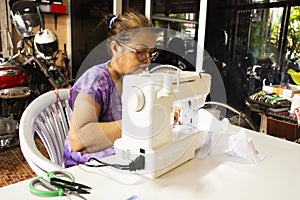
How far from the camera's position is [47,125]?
1.28 m

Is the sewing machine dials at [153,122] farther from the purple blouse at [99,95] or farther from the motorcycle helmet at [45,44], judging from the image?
the motorcycle helmet at [45,44]

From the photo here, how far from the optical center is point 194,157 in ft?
3.28

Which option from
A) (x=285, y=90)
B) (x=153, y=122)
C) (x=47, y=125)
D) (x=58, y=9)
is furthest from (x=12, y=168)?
(x=285, y=90)

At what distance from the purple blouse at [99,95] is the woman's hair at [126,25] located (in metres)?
0.15

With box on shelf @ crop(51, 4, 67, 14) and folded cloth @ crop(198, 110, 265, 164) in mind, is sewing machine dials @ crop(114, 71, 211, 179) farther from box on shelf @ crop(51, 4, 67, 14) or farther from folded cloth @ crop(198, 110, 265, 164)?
box on shelf @ crop(51, 4, 67, 14)

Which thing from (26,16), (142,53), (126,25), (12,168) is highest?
(26,16)

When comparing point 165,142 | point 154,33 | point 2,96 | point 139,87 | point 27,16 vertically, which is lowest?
Answer: point 2,96

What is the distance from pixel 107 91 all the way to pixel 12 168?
162cm

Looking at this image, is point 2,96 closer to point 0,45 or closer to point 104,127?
point 0,45

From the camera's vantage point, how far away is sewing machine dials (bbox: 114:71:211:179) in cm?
81

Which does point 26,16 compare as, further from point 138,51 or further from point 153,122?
point 153,122

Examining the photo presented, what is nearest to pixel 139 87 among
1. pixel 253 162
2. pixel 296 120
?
pixel 253 162

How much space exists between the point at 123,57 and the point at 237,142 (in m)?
0.57

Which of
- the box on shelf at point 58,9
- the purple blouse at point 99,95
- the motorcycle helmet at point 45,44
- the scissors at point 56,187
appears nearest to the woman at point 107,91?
the purple blouse at point 99,95
